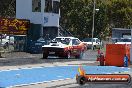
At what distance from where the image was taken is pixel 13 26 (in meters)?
40.8

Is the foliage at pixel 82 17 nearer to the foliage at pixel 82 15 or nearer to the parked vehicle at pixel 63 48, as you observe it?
the foliage at pixel 82 15

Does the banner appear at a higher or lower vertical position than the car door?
higher

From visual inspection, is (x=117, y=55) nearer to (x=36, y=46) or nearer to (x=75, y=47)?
(x=75, y=47)

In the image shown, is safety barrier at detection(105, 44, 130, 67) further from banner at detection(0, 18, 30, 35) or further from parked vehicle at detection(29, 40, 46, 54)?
parked vehicle at detection(29, 40, 46, 54)

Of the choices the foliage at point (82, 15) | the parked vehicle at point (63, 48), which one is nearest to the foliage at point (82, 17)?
the foliage at point (82, 15)

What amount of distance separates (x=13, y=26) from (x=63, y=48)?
10.9 m

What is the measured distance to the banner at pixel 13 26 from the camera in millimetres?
39656

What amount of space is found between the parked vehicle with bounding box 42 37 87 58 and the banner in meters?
8.76

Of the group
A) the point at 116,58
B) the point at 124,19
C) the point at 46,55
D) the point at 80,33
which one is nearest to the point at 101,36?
the point at 80,33

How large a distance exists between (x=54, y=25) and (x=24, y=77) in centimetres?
2921

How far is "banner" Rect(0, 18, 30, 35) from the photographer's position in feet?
130

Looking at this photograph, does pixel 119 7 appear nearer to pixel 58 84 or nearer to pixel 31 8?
pixel 31 8

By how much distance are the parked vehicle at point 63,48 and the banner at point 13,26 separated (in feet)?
28.7

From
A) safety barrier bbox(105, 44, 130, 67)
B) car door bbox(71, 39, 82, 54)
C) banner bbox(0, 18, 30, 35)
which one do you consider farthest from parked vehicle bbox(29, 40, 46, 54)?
safety barrier bbox(105, 44, 130, 67)
